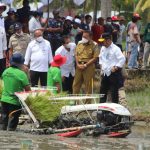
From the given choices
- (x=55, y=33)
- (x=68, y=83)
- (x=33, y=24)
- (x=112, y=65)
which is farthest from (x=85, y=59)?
(x=55, y=33)

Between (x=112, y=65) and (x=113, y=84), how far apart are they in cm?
44

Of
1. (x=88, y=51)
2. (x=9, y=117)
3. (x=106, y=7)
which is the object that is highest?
(x=106, y=7)

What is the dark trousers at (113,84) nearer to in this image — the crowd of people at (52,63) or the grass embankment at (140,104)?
the crowd of people at (52,63)

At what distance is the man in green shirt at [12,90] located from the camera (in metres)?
14.9

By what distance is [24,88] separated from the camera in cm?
1503

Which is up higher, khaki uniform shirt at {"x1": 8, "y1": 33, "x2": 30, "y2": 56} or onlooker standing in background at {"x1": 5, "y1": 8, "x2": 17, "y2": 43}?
onlooker standing in background at {"x1": 5, "y1": 8, "x2": 17, "y2": 43}

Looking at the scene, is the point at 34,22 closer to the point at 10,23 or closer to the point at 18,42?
the point at 10,23

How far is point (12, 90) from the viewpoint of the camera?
49.1ft

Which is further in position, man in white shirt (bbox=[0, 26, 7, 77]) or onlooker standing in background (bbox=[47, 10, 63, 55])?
onlooker standing in background (bbox=[47, 10, 63, 55])

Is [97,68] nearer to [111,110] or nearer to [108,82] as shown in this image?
[108,82]

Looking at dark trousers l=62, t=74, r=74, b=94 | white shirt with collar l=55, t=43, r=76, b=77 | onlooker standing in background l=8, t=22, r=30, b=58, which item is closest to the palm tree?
onlooker standing in background l=8, t=22, r=30, b=58

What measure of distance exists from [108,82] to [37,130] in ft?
11.7

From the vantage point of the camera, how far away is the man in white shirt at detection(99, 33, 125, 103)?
1748 centimetres

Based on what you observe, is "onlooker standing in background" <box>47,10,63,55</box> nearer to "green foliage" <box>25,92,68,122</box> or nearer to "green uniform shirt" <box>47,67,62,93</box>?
"green uniform shirt" <box>47,67,62,93</box>
